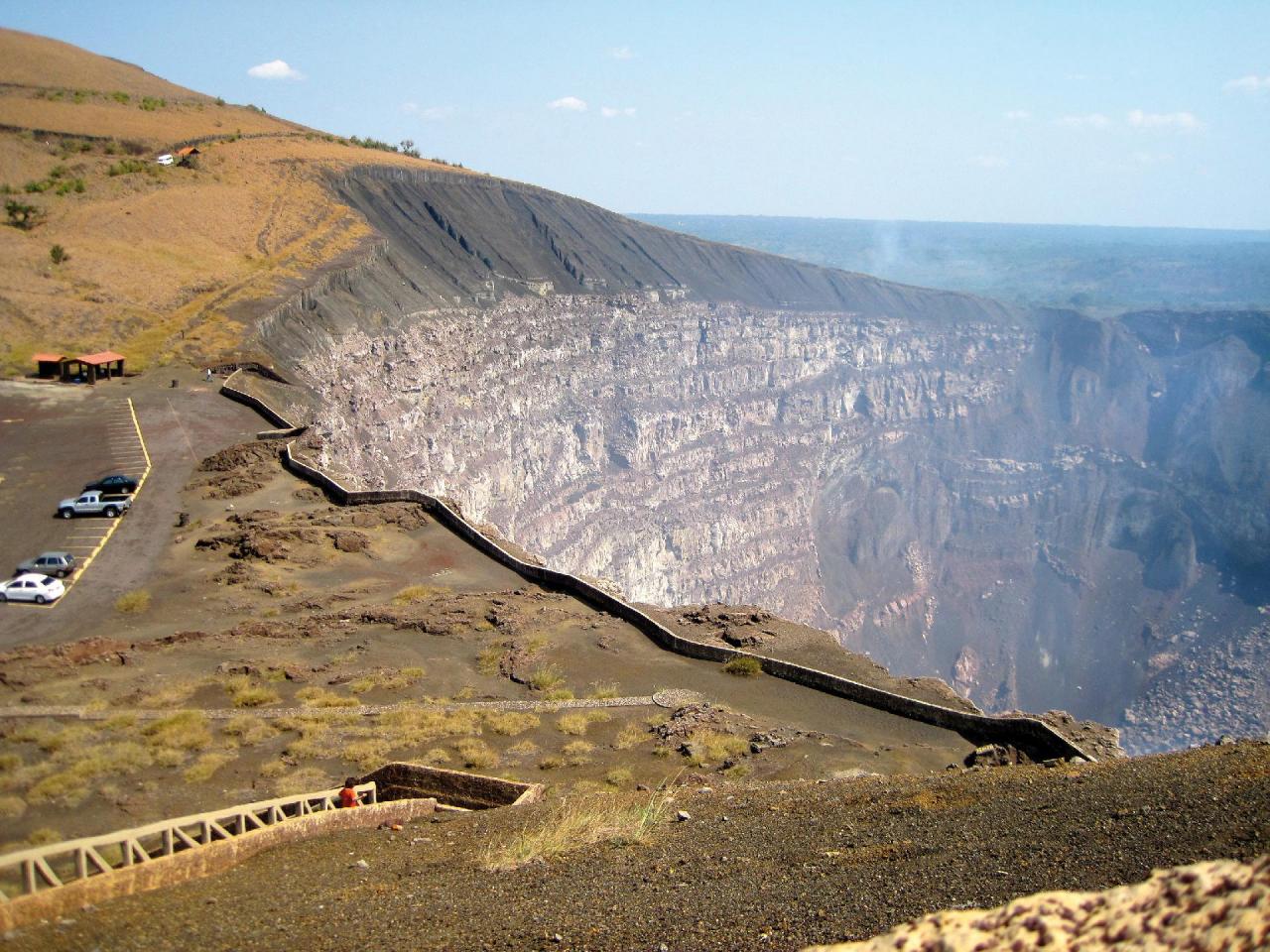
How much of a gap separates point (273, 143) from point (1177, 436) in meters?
102

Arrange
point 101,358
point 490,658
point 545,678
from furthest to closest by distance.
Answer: point 101,358 < point 490,658 < point 545,678

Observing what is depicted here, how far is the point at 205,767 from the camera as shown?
20.1m

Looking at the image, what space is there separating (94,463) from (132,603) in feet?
40.7

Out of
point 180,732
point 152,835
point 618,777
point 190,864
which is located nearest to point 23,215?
point 180,732

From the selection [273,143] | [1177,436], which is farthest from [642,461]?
[1177,436]

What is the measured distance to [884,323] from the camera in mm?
120125

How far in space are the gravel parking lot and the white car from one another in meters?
0.27

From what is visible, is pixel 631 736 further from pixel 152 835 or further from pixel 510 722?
pixel 152 835

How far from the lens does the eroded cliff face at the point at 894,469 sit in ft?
247

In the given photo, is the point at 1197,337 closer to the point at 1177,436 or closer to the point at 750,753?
the point at 1177,436

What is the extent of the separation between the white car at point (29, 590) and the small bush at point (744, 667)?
17.8m

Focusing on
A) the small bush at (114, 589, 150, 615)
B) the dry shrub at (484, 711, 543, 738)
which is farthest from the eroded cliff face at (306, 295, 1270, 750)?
the dry shrub at (484, 711, 543, 738)

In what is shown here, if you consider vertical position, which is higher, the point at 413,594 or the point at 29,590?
the point at 29,590

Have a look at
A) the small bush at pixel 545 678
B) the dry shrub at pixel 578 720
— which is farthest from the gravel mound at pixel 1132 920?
the small bush at pixel 545 678
